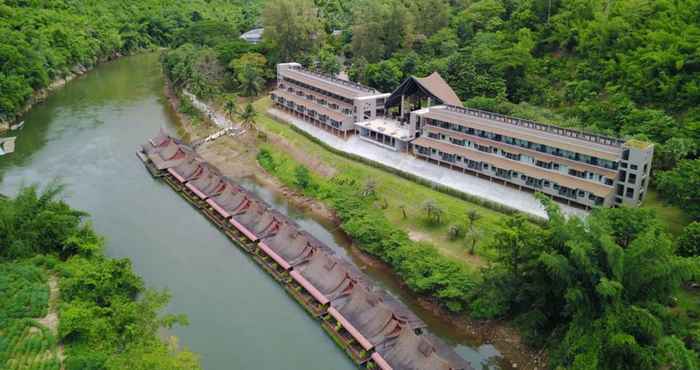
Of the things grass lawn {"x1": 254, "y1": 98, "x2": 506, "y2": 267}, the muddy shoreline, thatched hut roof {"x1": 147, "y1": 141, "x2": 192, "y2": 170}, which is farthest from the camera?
thatched hut roof {"x1": 147, "y1": 141, "x2": 192, "y2": 170}

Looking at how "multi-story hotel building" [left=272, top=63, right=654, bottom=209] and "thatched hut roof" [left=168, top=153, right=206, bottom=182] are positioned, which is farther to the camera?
"thatched hut roof" [left=168, top=153, right=206, bottom=182]

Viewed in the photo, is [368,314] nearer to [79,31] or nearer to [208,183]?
[208,183]

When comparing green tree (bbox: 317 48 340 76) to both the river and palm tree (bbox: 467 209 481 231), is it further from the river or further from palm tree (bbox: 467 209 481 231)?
palm tree (bbox: 467 209 481 231)

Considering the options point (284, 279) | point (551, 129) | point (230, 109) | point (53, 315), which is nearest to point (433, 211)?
point (551, 129)

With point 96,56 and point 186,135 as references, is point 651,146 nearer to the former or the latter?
point 186,135

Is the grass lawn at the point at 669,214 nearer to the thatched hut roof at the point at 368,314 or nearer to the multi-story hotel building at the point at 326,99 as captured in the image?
the thatched hut roof at the point at 368,314

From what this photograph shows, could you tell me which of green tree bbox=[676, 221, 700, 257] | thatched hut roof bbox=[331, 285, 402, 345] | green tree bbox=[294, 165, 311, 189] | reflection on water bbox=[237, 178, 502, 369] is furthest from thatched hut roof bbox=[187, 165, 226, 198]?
green tree bbox=[676, 221, 700, 257]

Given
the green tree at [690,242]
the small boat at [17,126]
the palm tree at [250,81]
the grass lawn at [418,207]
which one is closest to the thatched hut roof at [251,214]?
the grass lawn at [418,207]
